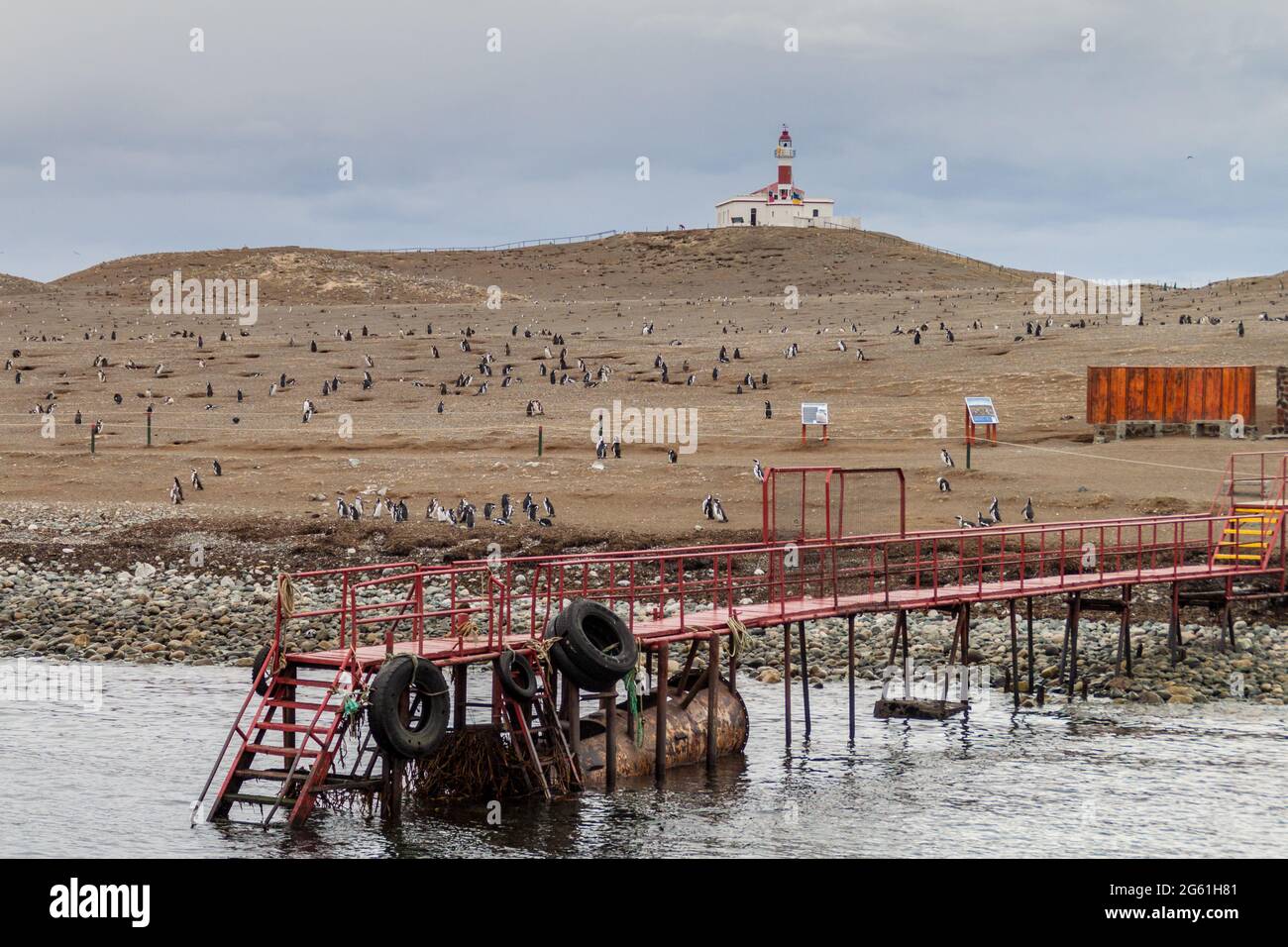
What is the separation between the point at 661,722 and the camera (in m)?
25.3

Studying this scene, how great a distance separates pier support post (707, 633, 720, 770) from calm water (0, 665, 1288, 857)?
16.0 inches

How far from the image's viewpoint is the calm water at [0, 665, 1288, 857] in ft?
70.8

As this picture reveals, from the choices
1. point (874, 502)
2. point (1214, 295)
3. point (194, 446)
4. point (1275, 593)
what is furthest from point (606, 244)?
point (1275, 593)

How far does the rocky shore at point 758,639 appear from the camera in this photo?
33219mm

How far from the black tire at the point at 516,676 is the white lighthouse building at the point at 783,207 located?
138 meters

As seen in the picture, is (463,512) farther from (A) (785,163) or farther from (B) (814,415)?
(A) (785,163)

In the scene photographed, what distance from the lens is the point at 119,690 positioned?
32031 mm

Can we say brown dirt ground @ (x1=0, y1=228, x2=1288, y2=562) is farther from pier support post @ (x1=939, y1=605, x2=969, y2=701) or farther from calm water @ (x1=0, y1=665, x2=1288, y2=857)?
calm water @ (x1=0, y1=665, x2=1288, y2=857)

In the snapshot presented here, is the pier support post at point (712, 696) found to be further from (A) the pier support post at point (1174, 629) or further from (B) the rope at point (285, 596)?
(A) the pier support post at point (1174, 629)

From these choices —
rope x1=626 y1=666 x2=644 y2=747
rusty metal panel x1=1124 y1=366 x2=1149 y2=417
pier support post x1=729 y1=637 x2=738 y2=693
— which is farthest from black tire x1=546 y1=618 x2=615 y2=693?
rusty metal panel x1=1124 y1=366 x2=1149 y2=417

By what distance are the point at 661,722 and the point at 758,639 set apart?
11928 millimetres

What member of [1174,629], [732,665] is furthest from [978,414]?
[732,665]

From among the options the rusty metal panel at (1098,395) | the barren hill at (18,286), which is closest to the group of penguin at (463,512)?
the rusty metal panel at (1098,395)
